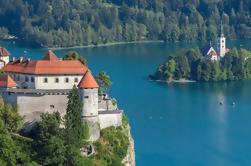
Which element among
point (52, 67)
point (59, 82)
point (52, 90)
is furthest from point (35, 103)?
point (52, 67)

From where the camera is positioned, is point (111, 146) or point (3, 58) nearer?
point (111, 146)

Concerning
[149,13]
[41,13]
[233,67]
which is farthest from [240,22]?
[233,67]

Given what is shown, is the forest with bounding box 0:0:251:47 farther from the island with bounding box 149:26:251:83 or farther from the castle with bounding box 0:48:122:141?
the castle with bounding box 0:48:122:141

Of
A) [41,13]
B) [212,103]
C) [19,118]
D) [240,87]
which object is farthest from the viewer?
[41,13]

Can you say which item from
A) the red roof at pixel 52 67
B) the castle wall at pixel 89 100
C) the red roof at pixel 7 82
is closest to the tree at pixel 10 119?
the red roof at pixel 7 82

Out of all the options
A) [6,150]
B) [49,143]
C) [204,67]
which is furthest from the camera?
[204,67]

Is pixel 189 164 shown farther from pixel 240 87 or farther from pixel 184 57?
pixel 184 57

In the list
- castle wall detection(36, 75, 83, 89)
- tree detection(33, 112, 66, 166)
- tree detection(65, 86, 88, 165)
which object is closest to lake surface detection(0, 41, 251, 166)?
castle wall detection(36, 75, 83, 89)

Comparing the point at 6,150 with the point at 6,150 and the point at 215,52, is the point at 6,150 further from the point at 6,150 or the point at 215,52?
the point at 215,52
